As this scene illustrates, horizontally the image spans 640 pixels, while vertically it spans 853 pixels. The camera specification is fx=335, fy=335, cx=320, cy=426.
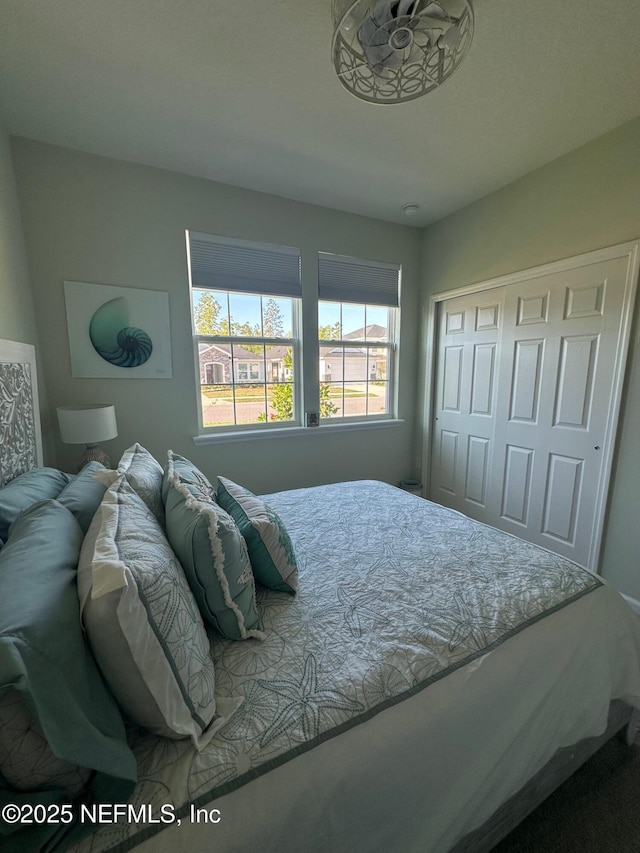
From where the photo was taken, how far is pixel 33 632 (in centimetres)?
52

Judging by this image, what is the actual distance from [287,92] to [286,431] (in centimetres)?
208

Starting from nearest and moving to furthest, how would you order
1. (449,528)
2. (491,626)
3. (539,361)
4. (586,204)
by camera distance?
1. (491,626)
2. (449,528)
3. (586,204)
4. (539,361)

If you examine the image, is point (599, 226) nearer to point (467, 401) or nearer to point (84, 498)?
point (467, 401)

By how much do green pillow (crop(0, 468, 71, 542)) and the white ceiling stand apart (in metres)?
1.77

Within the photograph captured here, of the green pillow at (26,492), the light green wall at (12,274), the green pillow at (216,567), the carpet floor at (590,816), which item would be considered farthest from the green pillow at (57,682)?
the light green wall at (12,274)

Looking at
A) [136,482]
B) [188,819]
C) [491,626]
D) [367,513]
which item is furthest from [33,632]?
[367,513]

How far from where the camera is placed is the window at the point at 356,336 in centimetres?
297

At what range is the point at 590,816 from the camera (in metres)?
1.09

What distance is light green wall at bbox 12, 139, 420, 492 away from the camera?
2066 mm

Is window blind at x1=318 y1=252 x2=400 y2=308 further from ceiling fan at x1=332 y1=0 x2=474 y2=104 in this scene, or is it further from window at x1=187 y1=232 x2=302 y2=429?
ceiling fan at x1=332 y1=0 x2=474 y2=104

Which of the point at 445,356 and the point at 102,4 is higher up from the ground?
the point at 102,4

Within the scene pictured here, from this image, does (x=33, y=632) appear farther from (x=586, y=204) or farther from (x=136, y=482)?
(x=586, y=204)

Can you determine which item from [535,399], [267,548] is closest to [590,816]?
[267,548]

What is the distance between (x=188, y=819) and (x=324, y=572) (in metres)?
0.74
